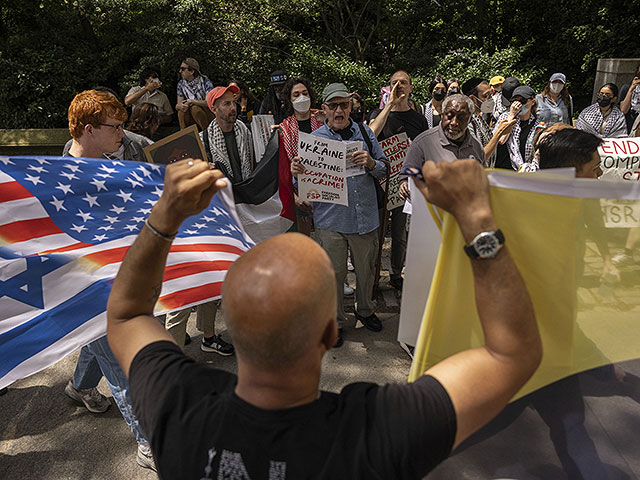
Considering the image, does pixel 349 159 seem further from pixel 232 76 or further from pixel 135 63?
pixel 135 63

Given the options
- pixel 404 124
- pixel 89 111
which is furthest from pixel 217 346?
pixel 404 124

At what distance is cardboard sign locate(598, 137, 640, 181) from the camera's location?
153 inches

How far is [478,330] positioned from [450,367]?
0.38 metres

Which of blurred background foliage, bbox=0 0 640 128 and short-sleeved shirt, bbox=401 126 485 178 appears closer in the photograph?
short-sleeved shirt, bbox=401 126 485 178

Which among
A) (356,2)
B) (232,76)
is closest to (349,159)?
(232,76)

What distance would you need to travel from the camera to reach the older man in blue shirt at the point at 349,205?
4086 mm

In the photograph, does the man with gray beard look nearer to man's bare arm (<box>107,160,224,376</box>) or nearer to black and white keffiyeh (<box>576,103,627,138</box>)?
man's bare arm (<box>107,160,224,376</box>)

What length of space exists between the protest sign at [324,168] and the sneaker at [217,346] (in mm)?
1388

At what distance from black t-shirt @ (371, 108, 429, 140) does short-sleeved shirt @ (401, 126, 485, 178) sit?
122cm

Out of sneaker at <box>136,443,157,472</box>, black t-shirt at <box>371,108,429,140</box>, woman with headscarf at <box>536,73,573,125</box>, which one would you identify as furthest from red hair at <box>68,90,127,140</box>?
woman with headscarf at <box>536,73,573,125</box>

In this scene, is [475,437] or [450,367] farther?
[475,437]

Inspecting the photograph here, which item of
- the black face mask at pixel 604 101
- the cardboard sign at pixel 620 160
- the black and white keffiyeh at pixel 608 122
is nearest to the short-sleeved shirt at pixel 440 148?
the cardboard sign at pixel 620 160

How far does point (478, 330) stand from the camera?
5.09 feet

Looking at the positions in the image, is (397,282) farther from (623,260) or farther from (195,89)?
(195,89)
